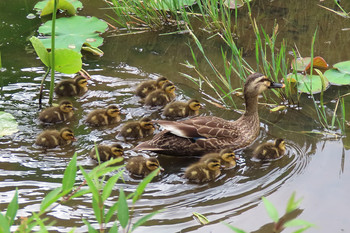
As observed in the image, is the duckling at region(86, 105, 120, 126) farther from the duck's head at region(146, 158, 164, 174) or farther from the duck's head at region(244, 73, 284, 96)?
the duck's head at region(244, 73, 284, 96)

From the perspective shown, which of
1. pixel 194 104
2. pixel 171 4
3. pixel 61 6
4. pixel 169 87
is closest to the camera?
pixel 194 104

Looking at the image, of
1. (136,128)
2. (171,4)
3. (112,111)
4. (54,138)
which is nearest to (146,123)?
(136,128)

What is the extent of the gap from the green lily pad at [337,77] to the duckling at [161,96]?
141cm

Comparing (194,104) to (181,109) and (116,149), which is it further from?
(116,149)

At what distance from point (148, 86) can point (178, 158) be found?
3.21 feet

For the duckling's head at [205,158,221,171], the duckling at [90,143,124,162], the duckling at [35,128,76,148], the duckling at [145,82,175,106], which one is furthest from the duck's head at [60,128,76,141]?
the duckling's head at [205,158,221,171]

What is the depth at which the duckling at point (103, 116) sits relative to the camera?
4734 millimetres

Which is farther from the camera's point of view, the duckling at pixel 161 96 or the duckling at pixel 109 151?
the duckling at pixel 161 96

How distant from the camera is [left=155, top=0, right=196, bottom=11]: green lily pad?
5.96 meters

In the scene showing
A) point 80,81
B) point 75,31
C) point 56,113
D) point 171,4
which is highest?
point 171,4

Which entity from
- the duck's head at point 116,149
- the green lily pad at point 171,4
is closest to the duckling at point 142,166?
the duck's head at point 116,149

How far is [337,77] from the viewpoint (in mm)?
5156

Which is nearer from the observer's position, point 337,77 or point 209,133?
point 209,133

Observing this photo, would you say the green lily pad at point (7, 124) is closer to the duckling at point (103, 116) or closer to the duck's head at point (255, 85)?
the duckling at point (103, 116)
